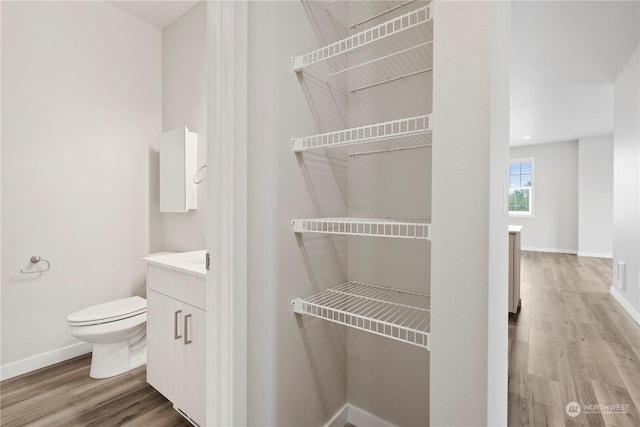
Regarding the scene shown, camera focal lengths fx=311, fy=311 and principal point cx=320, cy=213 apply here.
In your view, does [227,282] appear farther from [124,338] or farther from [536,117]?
[536,117]

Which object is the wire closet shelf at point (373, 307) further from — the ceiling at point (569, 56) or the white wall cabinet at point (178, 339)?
the ceiling at point (569, 56)

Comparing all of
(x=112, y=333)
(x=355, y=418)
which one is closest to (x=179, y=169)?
(x=112, y=333)

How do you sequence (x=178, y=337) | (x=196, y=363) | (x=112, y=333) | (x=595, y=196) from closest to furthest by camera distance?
(x=196, y=363), (x=178, y=337), (x=112, y=333), (x=595, y=196)

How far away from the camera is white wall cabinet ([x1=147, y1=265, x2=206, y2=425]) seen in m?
1.45

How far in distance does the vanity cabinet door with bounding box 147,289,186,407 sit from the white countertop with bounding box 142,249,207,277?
173 mm

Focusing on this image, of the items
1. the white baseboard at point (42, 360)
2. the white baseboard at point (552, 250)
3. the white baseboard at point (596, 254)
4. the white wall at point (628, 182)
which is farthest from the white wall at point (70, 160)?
the white baseboard at point (552, 250)

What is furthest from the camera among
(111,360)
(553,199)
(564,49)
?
(553,199)

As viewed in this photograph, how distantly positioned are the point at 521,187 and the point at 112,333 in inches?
350

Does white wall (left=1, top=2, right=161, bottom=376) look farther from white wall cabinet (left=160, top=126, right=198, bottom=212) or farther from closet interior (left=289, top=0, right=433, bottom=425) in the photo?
closet interior (left=289, top=0, right=433, bottom=425)

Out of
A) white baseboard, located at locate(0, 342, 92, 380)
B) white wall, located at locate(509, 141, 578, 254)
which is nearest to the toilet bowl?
white baseboard, located at locate(0, 342, 92, 380)

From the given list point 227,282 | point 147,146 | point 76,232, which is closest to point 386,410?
point 227,282

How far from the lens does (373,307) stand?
1354mm

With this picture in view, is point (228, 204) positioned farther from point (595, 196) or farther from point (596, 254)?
point (596, 254)

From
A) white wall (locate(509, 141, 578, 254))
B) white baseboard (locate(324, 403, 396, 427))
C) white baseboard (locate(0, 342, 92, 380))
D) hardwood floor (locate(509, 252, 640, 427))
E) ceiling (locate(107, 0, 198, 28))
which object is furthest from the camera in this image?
white wall (locate(509, 141, 578, 254))
